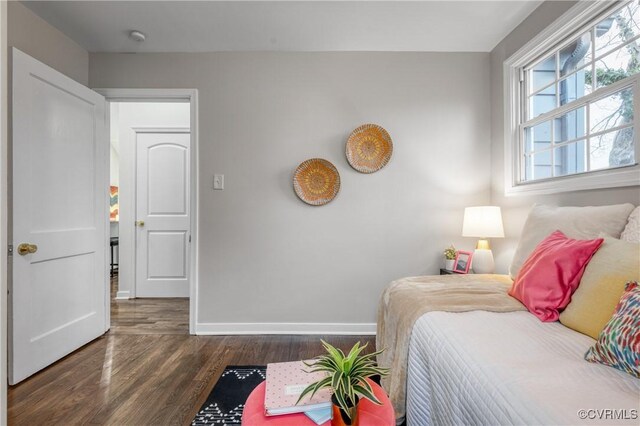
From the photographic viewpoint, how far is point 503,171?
2576mm

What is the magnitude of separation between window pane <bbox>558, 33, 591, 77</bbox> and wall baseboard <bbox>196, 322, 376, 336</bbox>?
92.8 inches

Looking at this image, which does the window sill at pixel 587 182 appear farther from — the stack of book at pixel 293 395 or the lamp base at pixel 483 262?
the stack of book at pixel 293 395

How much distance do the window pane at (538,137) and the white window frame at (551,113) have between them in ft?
0.17

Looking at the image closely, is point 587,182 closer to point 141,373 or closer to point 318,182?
point 318,182

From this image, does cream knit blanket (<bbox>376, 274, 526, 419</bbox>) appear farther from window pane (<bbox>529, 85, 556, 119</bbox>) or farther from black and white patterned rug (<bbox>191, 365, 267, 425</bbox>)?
window pane (<bbox>529, 85, 556, 119</bbox>)

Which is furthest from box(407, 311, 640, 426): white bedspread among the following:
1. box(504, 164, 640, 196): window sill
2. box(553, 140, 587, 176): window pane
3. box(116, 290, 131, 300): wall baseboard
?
box(116, 290, 131, 300): wall baseboard

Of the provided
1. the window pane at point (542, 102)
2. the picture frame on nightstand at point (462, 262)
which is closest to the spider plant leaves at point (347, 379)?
the picture frame on nightstand at point (462, 262)

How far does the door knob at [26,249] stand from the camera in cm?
195

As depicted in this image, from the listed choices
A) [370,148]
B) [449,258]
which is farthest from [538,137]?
[370,148]

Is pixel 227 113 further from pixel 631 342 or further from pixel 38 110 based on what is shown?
pixel 631 342

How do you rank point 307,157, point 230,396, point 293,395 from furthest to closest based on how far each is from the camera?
point 307,157 → point 230,396 → point 293,395

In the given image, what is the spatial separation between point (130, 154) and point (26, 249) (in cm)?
224

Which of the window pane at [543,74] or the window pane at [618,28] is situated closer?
the window pane at [618,28]

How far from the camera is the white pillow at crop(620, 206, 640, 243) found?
4.32 feet
